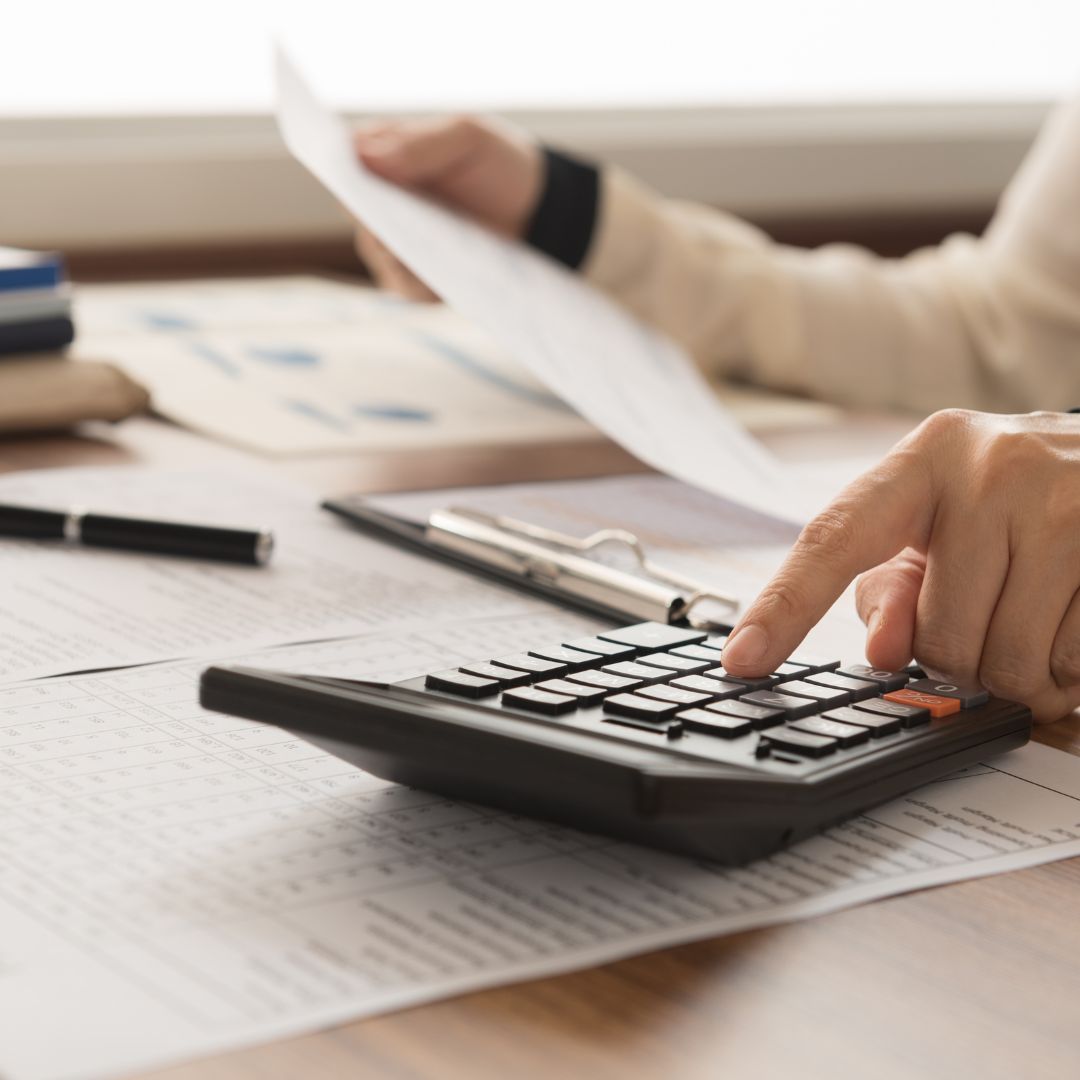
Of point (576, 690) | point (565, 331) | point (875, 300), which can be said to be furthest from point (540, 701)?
point (875, 300)

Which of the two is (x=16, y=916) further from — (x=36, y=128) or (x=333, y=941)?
(x=36, y=128)

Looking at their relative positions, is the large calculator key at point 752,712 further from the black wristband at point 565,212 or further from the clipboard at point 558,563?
the black wristband at point 565,212

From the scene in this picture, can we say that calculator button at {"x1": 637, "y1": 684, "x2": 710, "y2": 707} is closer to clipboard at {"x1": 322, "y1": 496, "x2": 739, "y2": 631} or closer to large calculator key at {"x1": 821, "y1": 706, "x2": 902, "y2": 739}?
large calculator key at {"x1": 821, "y1": 706, "x2": 902, "y2": 739}

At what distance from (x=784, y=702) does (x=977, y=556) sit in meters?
0.12

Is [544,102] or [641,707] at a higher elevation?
[544,102]

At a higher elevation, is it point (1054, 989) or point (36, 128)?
point (36, 128)

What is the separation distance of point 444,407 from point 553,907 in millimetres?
690

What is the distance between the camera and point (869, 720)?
451 millimetres

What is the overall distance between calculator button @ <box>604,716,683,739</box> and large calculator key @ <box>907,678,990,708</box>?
0.11 metres

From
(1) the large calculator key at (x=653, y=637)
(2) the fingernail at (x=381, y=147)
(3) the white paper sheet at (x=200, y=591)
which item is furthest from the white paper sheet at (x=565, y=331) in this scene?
(1) the large calculator key at (x=653, y=637)

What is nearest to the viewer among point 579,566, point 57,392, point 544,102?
point 579,566

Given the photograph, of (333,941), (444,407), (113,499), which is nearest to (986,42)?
(444,407)

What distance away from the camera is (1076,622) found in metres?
0.53

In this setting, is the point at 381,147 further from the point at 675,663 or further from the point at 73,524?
the point at 675,663
